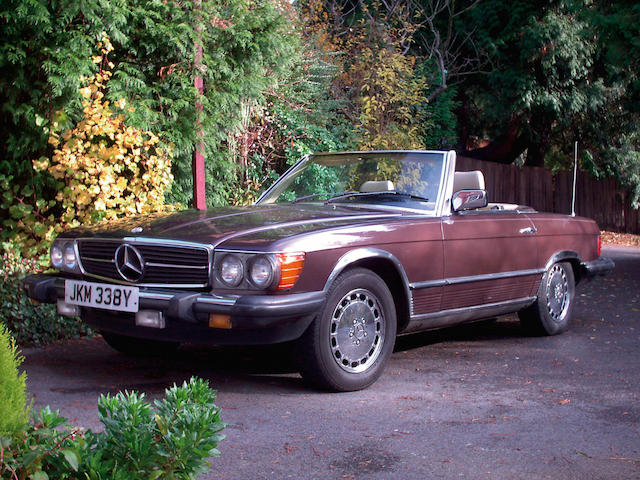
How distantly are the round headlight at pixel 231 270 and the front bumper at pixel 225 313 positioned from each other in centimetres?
12

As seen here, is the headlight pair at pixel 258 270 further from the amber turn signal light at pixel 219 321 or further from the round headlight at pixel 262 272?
the amber turn signal light at pixel 219 321

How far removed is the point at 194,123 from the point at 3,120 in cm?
213

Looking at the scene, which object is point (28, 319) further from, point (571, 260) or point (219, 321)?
point (571, 260)

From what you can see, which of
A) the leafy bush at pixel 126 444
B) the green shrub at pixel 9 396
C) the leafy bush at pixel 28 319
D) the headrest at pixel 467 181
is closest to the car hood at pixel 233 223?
the headrest at pixel 467 181

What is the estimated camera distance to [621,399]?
16.9 ft

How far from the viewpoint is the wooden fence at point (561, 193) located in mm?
25156

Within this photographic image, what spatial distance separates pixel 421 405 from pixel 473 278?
1.62 meters

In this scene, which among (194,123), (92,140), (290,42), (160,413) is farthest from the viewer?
(290,42)

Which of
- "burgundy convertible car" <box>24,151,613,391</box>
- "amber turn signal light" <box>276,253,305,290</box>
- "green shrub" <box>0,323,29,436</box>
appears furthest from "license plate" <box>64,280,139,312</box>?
"green shrub" <box>0,323,29,436</box>

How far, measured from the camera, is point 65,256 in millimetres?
5641

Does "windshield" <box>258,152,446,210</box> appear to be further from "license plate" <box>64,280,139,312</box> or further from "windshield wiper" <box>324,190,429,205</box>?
"license plate" <box>64,280,139,312</box>

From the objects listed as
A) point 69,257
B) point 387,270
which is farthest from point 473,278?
point 69,257

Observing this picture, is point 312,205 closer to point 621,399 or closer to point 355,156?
point 355,156

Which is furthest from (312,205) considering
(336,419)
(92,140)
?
(92,140)
